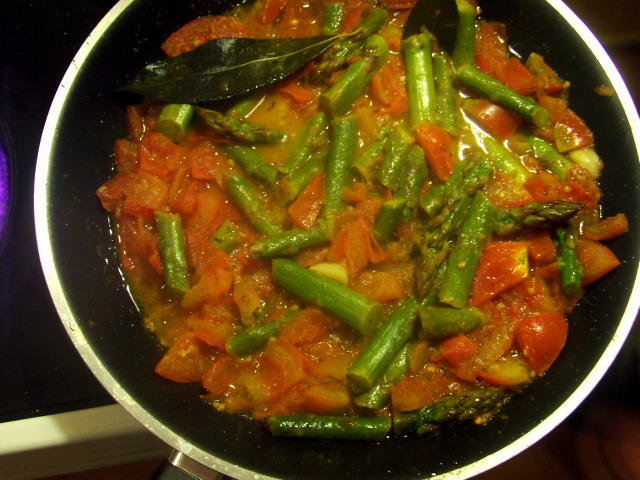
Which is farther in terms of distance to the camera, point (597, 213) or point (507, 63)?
point (507, 63)

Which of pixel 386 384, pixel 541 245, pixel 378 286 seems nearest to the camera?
pixel 386 384

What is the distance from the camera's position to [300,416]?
253 cm

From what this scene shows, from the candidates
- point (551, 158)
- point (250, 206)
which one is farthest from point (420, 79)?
point (250, 206)

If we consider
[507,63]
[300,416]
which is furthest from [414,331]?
[507,63]

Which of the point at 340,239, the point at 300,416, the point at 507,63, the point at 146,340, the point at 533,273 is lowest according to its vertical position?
the point at 300,416

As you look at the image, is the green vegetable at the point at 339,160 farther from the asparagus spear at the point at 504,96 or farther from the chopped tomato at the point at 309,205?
the asparagus spear at the point at 504,96

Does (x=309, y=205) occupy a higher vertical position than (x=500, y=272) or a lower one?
higher

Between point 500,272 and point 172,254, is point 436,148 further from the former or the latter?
point 172,254

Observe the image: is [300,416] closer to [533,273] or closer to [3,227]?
[533,273]

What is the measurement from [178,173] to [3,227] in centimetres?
104

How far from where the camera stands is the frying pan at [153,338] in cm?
239

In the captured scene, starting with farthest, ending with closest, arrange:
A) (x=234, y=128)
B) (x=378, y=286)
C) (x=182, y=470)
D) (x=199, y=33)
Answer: (x=199, y=33)
(x=234, y=128)
(x=378, y=286)
(x=182, y=470)

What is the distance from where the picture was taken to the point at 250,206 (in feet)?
9.31

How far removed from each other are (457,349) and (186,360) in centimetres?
142
